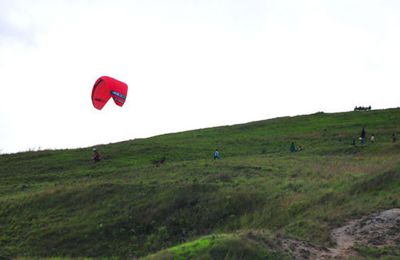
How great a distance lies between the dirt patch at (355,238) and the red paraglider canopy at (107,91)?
18405 millimetres

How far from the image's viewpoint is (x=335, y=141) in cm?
4884

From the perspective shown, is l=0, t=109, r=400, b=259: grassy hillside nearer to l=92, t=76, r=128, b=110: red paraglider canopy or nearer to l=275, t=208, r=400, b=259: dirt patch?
l=275, t=208, r=400, b=259: dirt patch

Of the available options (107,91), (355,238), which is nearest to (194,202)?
(107,91)

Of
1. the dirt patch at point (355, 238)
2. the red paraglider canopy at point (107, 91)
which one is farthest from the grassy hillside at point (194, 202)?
the red paraglider canopy at point (107, 91)

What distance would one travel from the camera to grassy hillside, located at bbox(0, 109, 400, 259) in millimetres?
20375

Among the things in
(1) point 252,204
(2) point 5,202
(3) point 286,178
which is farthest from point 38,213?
(3) point 286,178

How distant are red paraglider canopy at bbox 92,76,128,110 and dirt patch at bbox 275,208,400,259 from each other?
18.4 meters

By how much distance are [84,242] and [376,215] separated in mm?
14182

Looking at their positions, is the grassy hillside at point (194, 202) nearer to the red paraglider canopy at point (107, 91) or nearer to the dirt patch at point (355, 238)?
the dirt patch at point (355, 238)

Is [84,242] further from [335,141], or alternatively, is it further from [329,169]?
[335,141]

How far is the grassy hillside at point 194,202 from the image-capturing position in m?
20.4

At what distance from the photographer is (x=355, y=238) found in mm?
18156

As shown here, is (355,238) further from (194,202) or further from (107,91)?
(107,91)

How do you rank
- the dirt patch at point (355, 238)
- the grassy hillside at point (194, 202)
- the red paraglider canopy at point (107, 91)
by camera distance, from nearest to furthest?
the dirt patch at point (355, 238), the grassy hillside at point (194, 202), the red paraglider canopy at point (107, 91)
